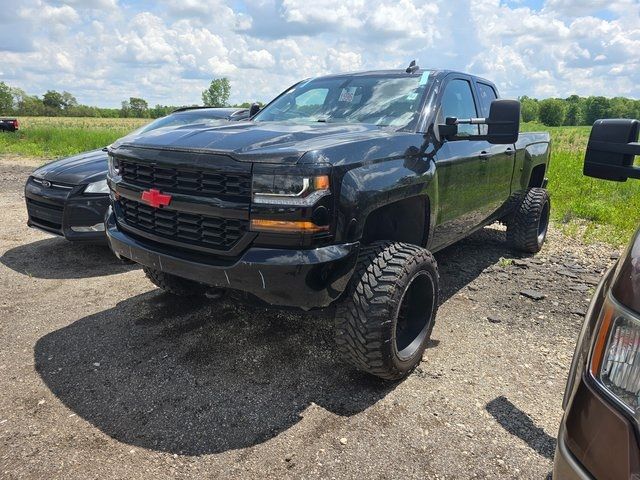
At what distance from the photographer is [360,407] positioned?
270 centimetres

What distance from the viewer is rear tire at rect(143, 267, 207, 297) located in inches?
150

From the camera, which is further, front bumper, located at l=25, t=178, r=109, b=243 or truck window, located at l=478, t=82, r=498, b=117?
front bumper, located at l=25, t=178, r=109, b=243

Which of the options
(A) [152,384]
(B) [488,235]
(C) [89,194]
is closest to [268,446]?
(A) [152,384]

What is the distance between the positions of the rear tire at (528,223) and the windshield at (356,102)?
243 cm

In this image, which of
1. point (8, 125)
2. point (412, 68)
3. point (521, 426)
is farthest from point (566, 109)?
point (521, 426)

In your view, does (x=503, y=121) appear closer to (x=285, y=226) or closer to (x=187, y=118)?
(x=285, y=226)

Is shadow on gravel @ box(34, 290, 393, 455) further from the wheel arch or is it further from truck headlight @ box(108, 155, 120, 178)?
truck headlight @ box(108, 155, 120, 178)

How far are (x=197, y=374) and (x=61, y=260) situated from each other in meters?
3.11

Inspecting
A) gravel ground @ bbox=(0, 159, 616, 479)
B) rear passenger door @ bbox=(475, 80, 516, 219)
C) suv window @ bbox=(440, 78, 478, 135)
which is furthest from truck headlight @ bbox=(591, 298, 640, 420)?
rear passenger door @ bbox=(475, 80, 516, 219)

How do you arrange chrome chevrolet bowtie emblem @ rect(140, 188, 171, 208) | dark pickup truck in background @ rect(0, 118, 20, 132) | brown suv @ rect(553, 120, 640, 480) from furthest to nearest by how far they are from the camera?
1. dark pickup truck in background @ rect(0, 118, 20, 132)
2. chrome chevrolet bowtie emblem @ rect(140, 188, 171, 208)
3. brown suv @ rect(553, 120, 640, 480)

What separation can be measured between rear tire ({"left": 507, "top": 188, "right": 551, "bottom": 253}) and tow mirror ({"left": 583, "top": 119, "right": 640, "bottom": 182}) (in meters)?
3.48

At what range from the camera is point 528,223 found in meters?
5.35

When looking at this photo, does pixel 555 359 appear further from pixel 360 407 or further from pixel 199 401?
pixel 199 401

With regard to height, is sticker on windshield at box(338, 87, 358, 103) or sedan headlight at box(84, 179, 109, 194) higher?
sticker on windshield at box(338, 87, 358, 103)
